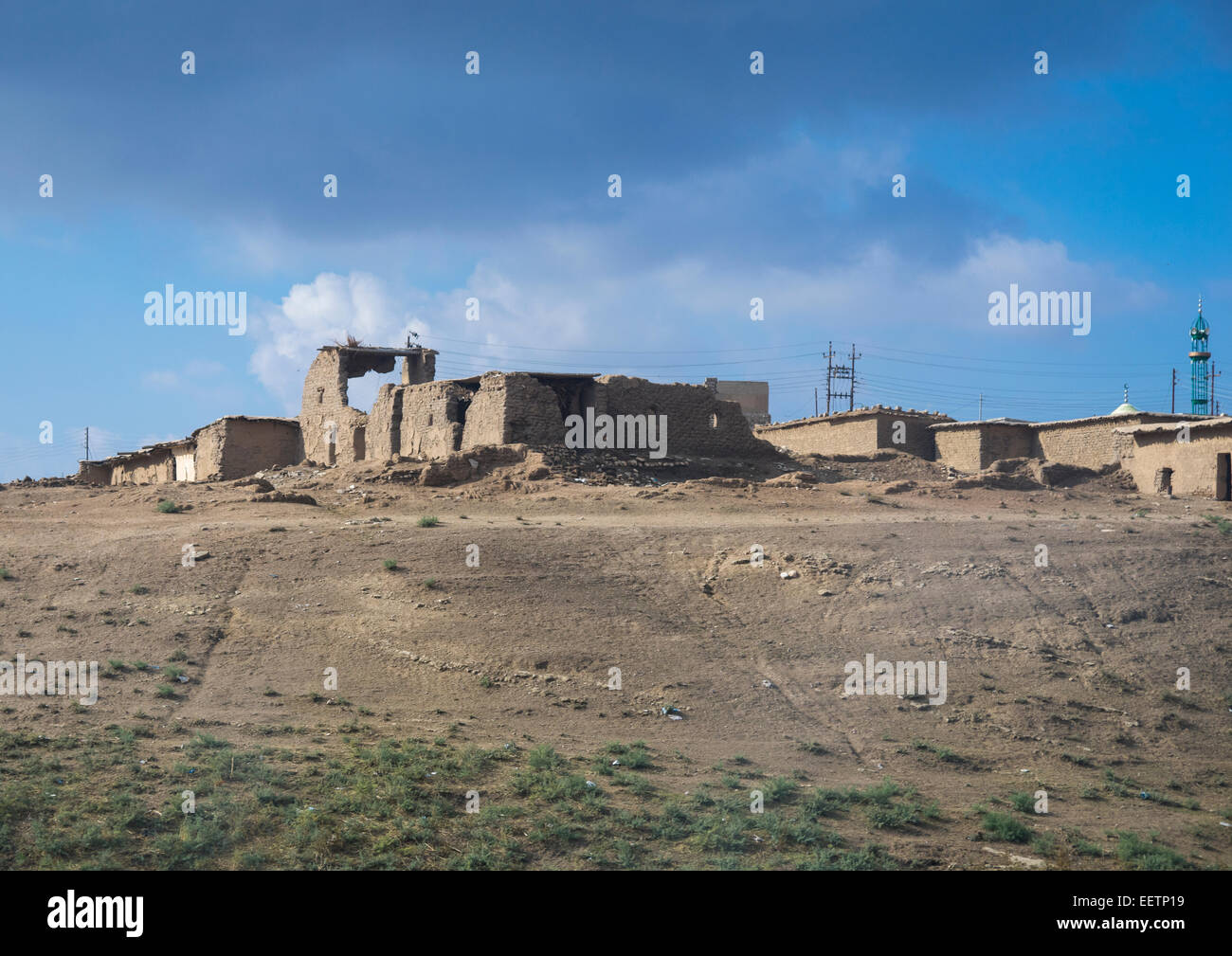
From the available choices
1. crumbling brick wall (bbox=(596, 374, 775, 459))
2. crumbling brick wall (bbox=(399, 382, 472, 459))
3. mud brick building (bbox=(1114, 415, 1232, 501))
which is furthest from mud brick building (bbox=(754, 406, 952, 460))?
crumbling brick wall (bbox=(399, 382, 472, 459))

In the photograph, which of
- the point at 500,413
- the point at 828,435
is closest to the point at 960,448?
the point at 828,435

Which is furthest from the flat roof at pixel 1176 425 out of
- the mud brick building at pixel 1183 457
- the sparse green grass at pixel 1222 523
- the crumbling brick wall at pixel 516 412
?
the crumbling brick wall at pixel 516 412

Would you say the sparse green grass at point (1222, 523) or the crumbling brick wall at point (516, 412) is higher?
the crumbling brick wall at point (516, 412)

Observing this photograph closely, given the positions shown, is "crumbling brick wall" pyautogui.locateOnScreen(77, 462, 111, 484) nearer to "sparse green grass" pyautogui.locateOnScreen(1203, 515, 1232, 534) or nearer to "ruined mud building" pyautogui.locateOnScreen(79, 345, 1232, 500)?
"ruined mud building" pyautogui.locateOnScreen(79, 345, 1232, 500)

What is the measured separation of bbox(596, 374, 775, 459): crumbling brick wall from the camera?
85.8ft

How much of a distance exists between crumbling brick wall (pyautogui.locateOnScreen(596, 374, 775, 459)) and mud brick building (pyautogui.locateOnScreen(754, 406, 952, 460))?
15.5 feet

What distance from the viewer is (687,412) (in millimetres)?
26656

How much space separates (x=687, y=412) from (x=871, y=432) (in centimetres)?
754

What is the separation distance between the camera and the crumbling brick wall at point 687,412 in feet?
85.8

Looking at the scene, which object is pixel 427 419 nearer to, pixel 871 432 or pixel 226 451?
pixel 226 451

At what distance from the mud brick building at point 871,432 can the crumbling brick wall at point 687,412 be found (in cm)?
473

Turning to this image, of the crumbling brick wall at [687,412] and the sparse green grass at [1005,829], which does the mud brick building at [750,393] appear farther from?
the sparse green grass at [1005,829]
